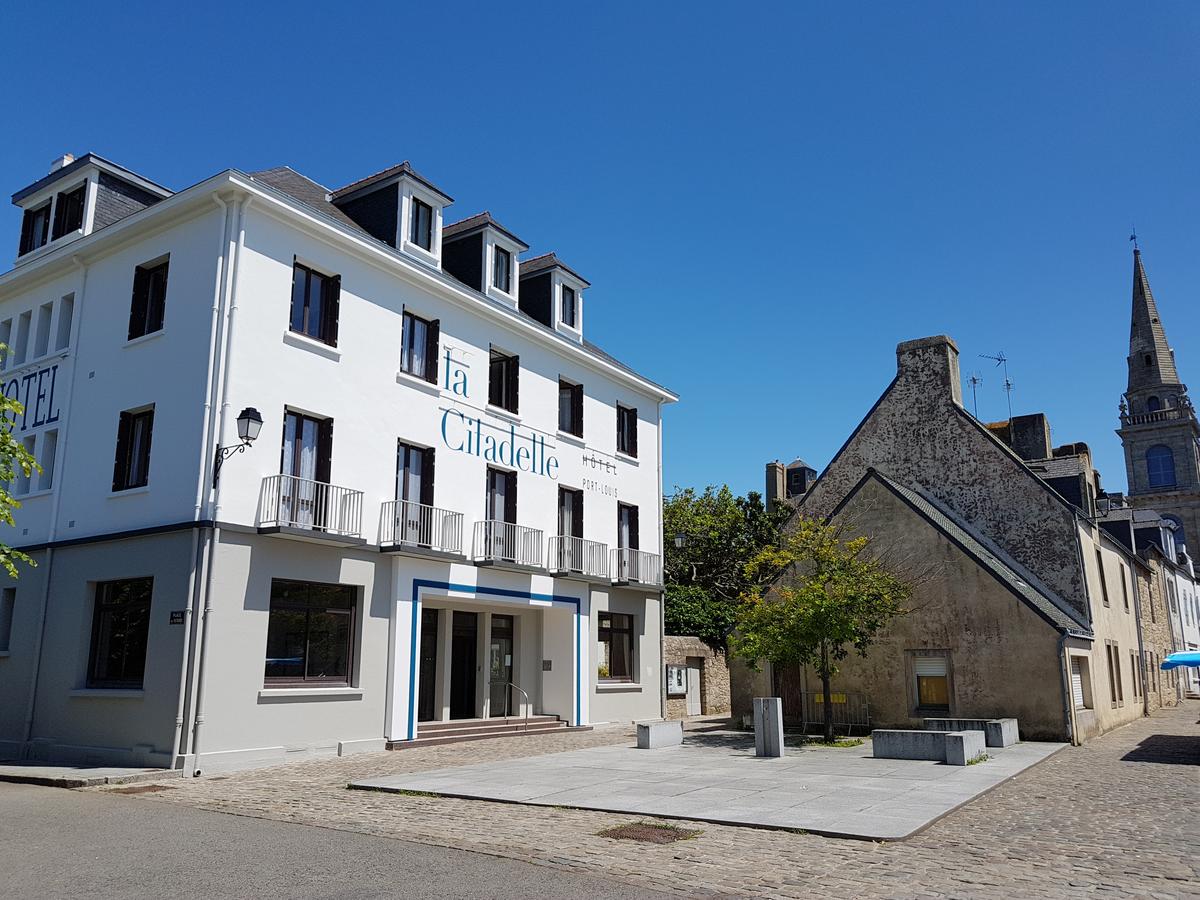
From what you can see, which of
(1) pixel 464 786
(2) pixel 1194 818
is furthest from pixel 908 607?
(1) pixel 464 786

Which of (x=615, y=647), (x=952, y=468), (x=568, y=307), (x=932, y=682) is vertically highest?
(x=568, y=307)

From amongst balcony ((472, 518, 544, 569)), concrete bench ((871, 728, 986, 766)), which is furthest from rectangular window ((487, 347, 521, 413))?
concrete bench ((871, 728, 986, 766))

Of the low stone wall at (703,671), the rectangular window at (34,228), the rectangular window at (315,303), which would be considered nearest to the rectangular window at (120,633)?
the rectangular window at (315,303)

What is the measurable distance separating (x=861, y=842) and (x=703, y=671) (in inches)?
855

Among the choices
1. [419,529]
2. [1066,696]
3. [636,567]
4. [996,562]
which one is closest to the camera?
[1066,696]

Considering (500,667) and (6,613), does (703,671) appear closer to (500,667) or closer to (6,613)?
(500,667)

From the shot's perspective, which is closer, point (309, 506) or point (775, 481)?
point (309, 506)

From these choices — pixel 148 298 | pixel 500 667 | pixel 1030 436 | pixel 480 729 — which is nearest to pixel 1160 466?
pixel 1030 436

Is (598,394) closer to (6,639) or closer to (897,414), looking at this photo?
(897,414)

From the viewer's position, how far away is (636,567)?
25.6 meters

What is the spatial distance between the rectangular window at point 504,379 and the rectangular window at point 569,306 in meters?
3.46

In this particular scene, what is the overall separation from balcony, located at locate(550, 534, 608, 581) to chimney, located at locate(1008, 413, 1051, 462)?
548 inches

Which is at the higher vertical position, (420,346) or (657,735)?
(420,346)

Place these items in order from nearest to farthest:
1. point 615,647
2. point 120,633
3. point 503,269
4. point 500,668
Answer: point 120,633 < point 500,668 < point 503,269 < point 615,647
